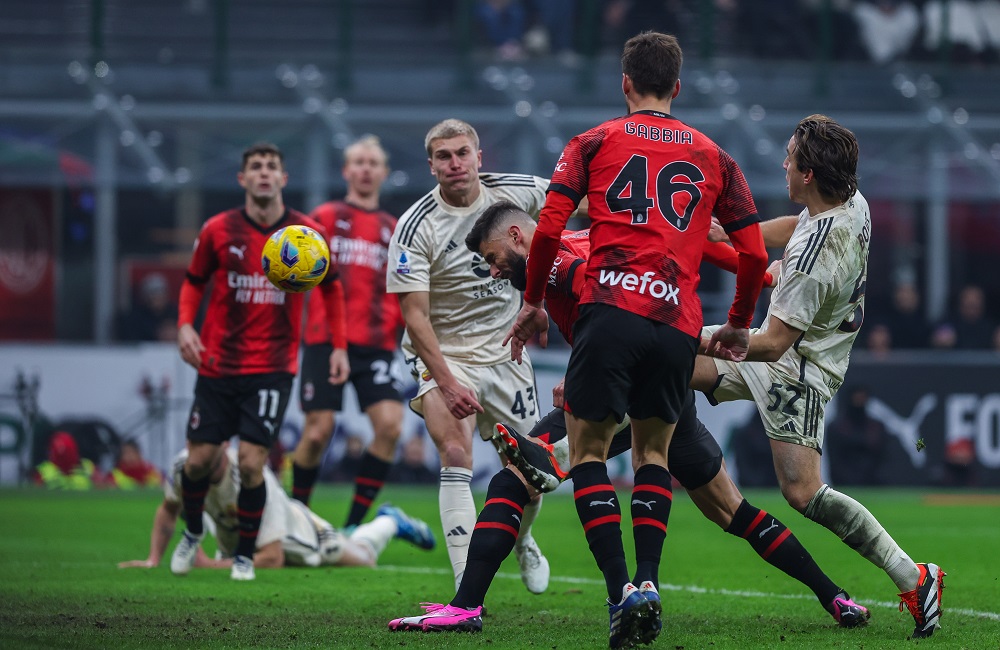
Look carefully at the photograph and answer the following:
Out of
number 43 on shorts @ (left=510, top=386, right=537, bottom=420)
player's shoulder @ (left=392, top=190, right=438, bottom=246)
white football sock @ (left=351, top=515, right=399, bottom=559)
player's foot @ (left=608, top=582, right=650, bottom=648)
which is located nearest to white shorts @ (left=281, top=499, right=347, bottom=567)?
white football sock @ (left=351, top=515, right=399, bottom=559)

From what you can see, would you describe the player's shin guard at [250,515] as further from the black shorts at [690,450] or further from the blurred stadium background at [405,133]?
the blurred stadium background at [405,133]

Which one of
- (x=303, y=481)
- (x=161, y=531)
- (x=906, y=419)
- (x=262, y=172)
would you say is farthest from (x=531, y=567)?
(x=906, y=419)

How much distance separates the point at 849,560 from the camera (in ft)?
30.9

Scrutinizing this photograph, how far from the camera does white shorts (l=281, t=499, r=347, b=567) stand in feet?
28.5

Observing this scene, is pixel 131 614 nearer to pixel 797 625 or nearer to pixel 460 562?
pixel 460 562

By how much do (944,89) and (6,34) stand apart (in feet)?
47.3

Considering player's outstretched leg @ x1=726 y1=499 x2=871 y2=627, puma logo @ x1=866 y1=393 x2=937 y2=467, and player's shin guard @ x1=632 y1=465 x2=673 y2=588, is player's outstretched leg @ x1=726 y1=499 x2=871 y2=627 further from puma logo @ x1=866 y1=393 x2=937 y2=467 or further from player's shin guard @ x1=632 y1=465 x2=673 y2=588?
puma logo @ x1=866 y1=393 x2=937 y2=467

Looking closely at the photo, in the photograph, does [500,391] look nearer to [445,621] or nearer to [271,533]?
[445,621]

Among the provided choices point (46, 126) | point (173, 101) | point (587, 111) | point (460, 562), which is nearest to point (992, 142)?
point (587, 111)

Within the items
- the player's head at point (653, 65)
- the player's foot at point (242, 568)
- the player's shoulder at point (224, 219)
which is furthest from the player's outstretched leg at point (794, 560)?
the player's shoulder at point (224, 219)

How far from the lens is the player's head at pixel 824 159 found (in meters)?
5.88

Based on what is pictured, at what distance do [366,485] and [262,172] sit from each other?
2.47 meters

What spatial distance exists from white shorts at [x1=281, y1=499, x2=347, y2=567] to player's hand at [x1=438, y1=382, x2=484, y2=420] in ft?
9.17

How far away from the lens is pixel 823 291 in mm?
5824
